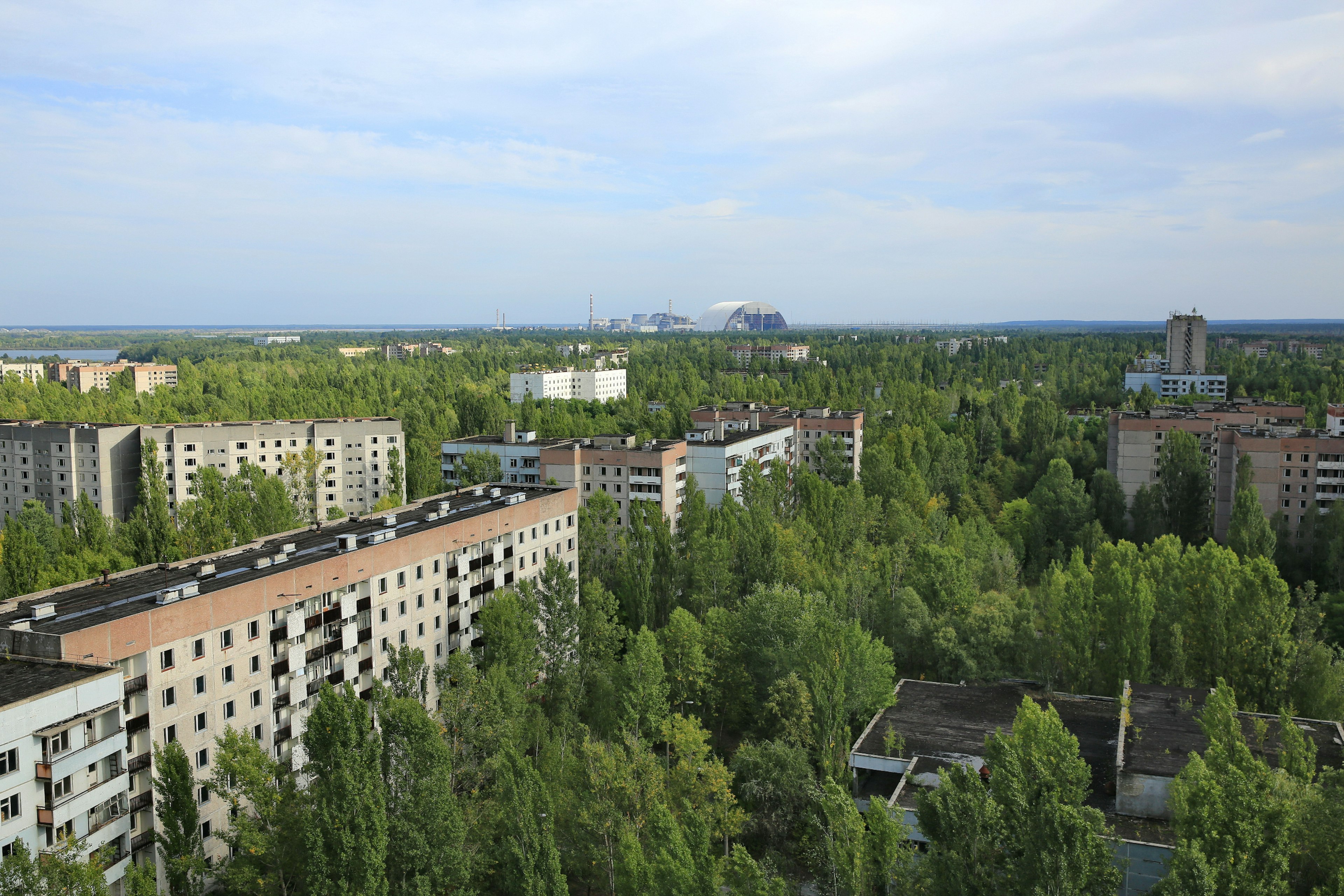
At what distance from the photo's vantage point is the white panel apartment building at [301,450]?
4584cm

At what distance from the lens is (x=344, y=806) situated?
44.1 feet

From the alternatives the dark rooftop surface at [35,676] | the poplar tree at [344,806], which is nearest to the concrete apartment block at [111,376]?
the dark rooftop surface at [35,676]

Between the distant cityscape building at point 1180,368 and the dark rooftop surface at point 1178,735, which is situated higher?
the distant cityscape building at point 1180,368

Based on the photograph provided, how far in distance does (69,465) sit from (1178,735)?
45843 millimetres

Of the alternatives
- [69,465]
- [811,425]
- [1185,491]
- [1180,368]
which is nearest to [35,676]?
[69,465]

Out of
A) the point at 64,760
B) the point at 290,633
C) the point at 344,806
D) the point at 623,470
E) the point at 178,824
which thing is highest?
the point at 623,470

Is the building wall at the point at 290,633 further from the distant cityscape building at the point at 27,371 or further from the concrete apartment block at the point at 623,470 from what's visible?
the distant cityscape building at the point at 27,371

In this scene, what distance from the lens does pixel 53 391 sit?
7125cm

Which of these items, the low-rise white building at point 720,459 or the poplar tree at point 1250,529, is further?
the low-rise white building at point 720,459

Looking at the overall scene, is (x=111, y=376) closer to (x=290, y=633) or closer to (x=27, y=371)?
(x=27, y=371)

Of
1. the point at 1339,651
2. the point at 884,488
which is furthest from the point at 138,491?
the point at 1339,651

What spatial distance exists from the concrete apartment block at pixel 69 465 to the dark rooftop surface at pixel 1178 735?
42160 millimetres

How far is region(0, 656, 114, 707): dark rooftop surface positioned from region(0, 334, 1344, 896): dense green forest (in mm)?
1680

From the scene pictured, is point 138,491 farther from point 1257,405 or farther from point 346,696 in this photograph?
point 1257,405
